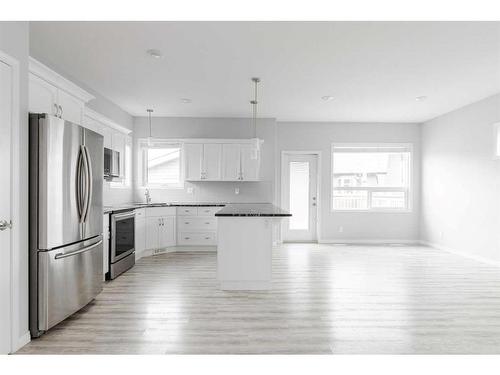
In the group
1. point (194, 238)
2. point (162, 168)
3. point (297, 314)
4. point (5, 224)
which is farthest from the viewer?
point (162, 168)

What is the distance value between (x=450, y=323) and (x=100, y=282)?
3343 millimetres

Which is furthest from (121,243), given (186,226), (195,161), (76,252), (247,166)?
(247,166)

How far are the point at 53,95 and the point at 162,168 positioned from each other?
3503 mm

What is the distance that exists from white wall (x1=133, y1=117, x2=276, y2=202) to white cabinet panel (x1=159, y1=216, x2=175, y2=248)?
33.5 inches

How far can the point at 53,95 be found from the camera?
3264 mm

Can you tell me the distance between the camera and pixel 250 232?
3732mm

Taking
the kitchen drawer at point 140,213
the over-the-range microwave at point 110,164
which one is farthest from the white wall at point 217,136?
the over-the-range microwave at point 110,164

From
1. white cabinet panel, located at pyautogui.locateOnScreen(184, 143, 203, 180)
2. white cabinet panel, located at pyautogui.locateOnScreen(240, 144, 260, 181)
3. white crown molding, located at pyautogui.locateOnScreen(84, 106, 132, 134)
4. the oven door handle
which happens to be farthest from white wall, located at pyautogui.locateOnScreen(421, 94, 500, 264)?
white crown molding, located at pyautogui.locateOnScreen(84, 106, 132, 134)

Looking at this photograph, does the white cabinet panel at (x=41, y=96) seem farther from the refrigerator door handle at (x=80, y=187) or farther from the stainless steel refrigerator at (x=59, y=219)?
the refrigerator door handle at (x=80, y=187)

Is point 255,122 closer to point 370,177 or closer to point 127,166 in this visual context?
point 127,166

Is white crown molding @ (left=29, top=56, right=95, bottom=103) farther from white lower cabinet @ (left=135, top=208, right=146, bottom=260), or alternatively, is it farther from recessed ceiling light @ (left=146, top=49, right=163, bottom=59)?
white lower cabinet @ (left=135, top=208, right=146, bottom=260)

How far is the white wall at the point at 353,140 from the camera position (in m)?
7.21

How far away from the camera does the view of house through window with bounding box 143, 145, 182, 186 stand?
22.0 ft
